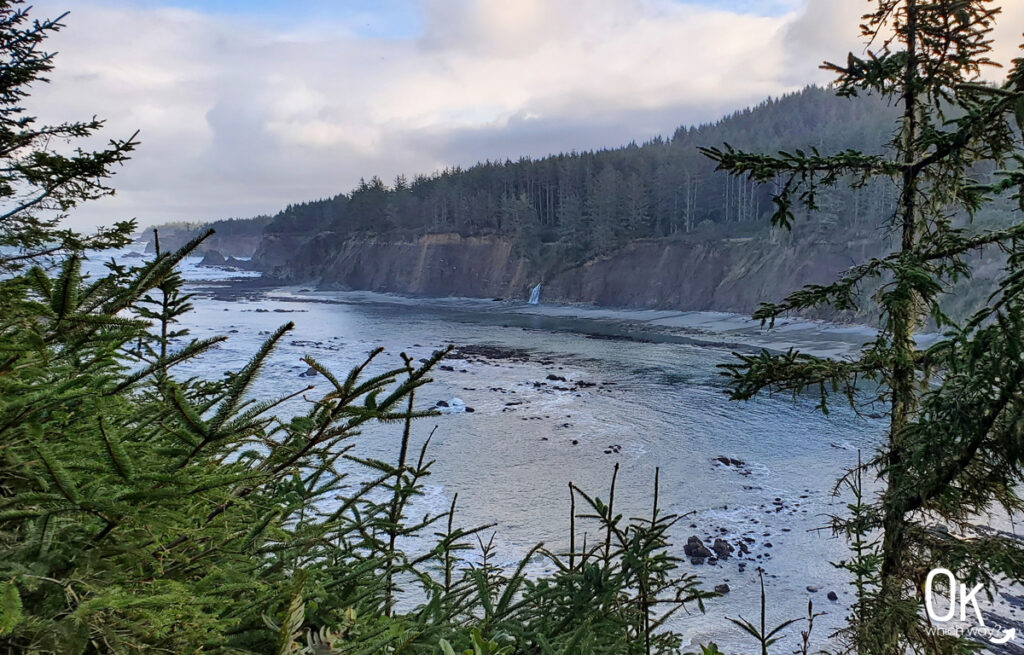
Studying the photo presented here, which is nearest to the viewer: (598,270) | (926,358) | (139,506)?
(139,506)

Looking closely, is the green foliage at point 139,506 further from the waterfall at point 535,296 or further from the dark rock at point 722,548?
the waterfall at point 535,296

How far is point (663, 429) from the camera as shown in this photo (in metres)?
22.2

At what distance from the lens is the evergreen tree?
14.1 ft

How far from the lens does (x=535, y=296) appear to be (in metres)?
70.8

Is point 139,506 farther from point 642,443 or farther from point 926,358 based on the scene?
point 642,443

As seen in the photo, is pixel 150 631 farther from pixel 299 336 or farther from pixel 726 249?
pixel 726 249

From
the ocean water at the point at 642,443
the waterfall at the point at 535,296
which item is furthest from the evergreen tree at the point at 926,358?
the waterfall at the point at 535,296

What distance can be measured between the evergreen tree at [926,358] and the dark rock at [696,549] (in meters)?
7.83

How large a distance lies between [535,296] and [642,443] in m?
50.8

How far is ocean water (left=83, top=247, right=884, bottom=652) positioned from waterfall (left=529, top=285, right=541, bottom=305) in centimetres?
2390

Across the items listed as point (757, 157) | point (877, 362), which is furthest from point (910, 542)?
point (757, 157)

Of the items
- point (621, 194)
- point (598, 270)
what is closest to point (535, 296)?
point (598, 270)

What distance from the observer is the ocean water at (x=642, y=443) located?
1284 cm

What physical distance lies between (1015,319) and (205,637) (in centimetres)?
452
